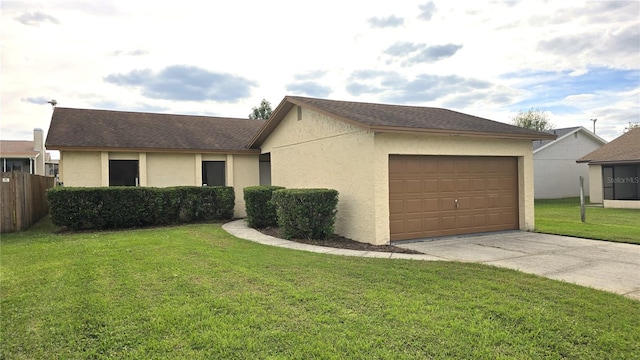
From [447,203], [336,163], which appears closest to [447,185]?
[447,203]

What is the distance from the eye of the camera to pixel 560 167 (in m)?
28.0

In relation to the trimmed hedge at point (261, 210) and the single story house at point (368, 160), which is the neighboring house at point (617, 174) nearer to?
the single story house at point (368, 160)

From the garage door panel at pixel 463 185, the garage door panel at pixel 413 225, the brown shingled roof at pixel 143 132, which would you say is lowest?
the garage door panel at pixel 413 225

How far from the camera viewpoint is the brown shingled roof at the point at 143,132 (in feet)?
46.8

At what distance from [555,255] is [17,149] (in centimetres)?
4106

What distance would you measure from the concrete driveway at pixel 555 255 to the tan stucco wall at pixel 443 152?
90 cm

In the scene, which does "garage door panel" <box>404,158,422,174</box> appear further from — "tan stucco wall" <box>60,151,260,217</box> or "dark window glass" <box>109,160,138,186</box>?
"dark window glass" <box>109,160,138,186</box>

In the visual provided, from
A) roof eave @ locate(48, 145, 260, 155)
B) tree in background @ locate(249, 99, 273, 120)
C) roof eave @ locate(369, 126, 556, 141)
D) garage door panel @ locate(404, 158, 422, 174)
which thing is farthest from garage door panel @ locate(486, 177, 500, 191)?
tree in background @ locate(249, 99, 273, 120)

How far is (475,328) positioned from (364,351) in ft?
4.24

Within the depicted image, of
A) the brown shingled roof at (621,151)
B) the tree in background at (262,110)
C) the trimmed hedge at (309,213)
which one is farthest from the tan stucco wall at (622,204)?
the tree in background at (262,110)

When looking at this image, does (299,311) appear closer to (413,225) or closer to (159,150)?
(413,225)

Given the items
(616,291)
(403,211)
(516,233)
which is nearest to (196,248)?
(403,211)

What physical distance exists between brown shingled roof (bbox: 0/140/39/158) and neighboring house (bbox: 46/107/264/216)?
831 inches

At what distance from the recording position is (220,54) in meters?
14.2
